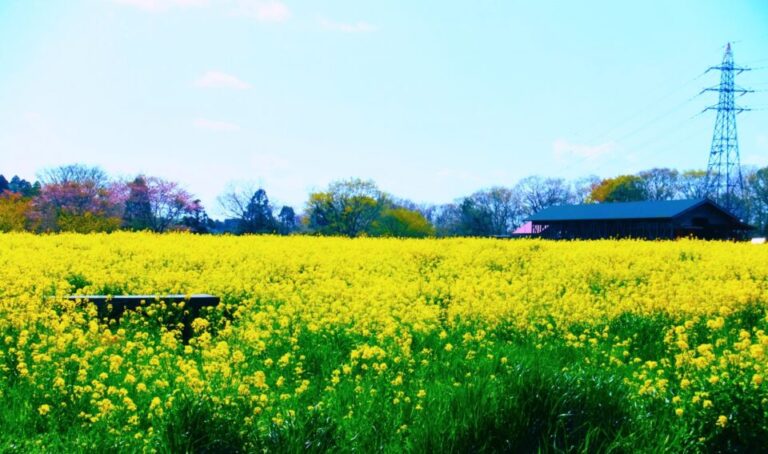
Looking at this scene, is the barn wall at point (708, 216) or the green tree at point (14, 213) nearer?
the barn wall at point (708, 216)

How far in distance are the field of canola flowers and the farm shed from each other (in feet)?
96.3

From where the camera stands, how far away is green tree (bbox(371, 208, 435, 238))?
6372 centimetres

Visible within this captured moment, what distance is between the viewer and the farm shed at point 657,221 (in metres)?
43.3

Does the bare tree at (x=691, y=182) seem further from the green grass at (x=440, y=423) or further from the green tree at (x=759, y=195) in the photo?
the green grass at (x=440, y=423)

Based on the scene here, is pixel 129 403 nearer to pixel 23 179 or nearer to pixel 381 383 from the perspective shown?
pixel 381 383

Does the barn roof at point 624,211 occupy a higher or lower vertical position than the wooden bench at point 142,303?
higher

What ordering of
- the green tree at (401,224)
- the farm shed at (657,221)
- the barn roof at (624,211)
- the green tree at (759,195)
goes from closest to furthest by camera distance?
the farm shed at (657,221), the barn roof at (624,211), the green tree at (401,224), the green tree at (759,195)

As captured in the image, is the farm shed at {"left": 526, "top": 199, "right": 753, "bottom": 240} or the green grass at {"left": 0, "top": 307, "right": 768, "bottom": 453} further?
the farm shed at {"left": 526, "top": 199, "right": 753, "bottom": 240}

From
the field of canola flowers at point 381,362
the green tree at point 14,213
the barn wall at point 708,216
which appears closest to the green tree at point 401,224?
the barn wall at point 708,216

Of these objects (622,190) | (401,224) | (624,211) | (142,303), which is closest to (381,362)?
(142,303)

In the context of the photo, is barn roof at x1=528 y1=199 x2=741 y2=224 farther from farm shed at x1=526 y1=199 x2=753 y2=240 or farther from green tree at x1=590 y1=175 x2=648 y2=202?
green tree at x1=590 y1=175 x2=648 y2=202

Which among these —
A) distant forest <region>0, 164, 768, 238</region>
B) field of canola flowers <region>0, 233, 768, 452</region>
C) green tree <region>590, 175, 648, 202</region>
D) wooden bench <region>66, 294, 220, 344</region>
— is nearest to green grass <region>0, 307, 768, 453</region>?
field of canola flowers <region>0, 233, 768, 452</region>

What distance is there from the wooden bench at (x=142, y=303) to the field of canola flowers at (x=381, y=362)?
0.23 m

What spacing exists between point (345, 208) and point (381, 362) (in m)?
57.2
